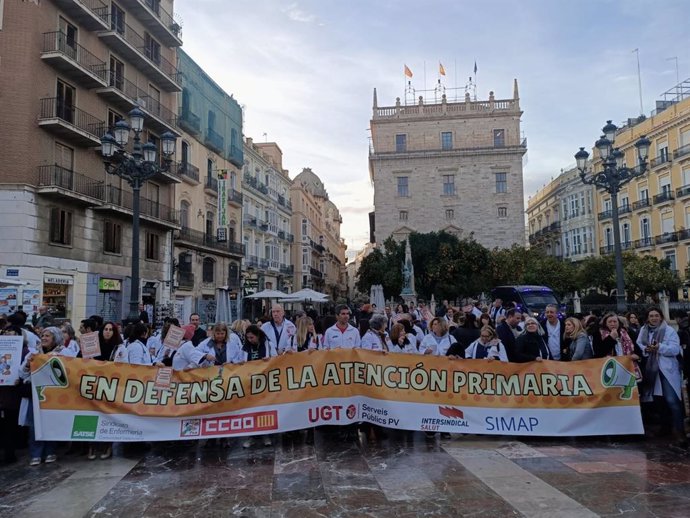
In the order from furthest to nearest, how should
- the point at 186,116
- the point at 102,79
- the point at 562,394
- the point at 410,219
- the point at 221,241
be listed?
1. the point at 410,219
2. the point at 221,241
3. the point at 186,116
4. the point at 102,79
5. the point at 562,394

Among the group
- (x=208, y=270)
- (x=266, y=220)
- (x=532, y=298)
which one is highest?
(x=266, y=220)

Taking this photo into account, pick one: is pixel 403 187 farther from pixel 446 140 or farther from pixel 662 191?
pixel 662 191

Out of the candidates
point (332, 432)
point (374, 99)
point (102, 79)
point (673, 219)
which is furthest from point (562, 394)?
point (374, 99)

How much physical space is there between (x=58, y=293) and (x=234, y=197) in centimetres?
1779

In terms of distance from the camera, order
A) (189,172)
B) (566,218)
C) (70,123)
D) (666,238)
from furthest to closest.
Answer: (566,218) < (666,238) < (189,172) < (70,123)

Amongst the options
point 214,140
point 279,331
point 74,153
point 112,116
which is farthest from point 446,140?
point 279,331

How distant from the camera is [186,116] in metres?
32.6

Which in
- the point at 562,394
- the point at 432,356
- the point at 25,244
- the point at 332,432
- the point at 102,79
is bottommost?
the point at 332,432

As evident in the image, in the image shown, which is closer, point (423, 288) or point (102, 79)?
point (102, 79)

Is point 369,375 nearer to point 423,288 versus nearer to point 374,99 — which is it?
point 423,288

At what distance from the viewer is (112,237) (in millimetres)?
24422

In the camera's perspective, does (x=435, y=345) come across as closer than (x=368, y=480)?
No

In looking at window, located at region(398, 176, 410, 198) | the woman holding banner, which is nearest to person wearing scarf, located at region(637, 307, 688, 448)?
the woman holding banner

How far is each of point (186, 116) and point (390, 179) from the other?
24.3m
